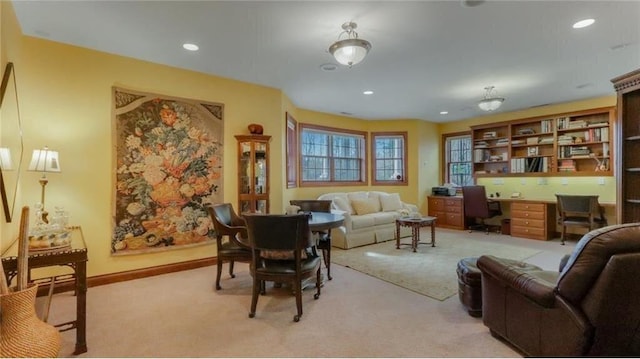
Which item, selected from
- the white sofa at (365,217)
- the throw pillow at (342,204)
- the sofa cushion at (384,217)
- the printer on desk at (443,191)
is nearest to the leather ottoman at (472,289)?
the white sofa at (365,217)

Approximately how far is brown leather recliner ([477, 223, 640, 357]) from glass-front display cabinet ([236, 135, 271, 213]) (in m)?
3.31

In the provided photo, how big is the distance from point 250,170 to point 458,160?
5.65 m

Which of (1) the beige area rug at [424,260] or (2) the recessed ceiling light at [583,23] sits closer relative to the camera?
(2) the recessed ceiling light at [583,23]

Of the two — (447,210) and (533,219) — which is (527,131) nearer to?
(533,219)

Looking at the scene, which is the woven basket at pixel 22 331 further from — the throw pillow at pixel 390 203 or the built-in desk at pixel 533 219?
the built-in desk at pixel 533 219

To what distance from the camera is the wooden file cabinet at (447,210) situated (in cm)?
696

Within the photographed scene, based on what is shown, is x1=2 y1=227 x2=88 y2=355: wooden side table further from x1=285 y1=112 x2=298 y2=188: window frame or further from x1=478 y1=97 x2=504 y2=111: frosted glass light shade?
x1=478 y1=97 x2=504 y2=111: frosted glass light shade

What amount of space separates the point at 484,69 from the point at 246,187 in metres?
3.56

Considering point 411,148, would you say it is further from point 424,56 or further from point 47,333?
point 47,333

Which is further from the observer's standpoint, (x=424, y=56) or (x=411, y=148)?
(x=411, y=148)

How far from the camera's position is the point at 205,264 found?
415cm

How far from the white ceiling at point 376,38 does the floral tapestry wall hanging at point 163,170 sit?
1.86ft

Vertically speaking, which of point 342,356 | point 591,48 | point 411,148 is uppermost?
point 591,48

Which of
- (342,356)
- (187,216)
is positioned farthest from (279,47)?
(342,356)
